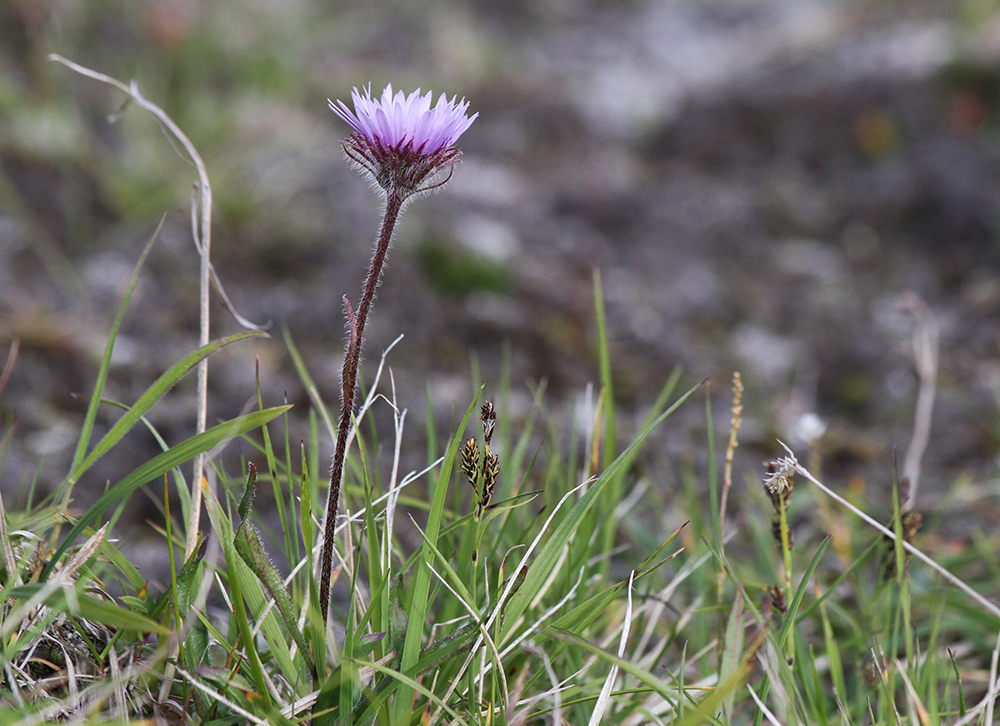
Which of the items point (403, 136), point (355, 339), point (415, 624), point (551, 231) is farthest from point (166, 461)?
point (551, 231)

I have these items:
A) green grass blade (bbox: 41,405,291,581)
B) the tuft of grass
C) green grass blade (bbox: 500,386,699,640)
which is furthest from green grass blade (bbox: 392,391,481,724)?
green grass blade (bbox: 41,405,291,581)

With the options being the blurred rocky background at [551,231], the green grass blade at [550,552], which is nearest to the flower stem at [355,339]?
the green grass blade at [550,552]

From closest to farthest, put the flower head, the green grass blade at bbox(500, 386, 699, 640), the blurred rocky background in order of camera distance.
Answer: the flower head < the green grass blade at bbox(500, 386, 699, 640) < the blurred rocky background

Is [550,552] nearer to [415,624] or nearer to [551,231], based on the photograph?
[415,624]

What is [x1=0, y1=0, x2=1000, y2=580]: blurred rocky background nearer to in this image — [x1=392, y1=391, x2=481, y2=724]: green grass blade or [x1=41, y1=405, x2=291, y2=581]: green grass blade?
[x1=392, y1=391, x2=481, y2=724]: green grass blade

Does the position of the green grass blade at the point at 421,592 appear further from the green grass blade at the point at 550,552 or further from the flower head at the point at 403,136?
the flower head at the point at 403,136

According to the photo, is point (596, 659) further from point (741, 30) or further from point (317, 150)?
point (741, 30)
